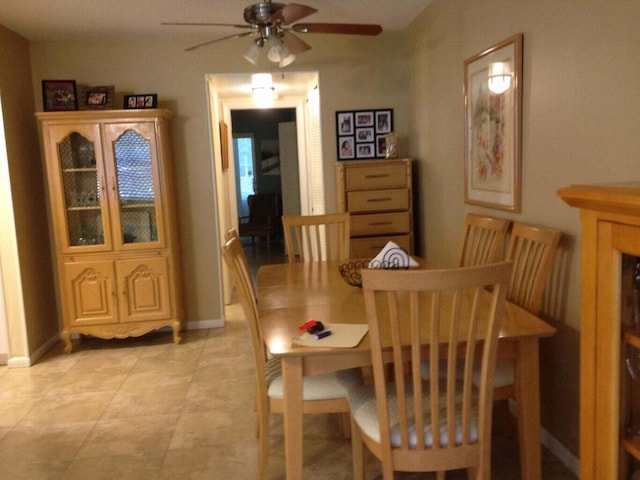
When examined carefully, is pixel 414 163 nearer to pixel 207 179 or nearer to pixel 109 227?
pixel 207 179

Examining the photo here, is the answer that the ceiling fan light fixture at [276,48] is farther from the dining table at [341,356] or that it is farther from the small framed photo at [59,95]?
the small framed photo at [59,95]

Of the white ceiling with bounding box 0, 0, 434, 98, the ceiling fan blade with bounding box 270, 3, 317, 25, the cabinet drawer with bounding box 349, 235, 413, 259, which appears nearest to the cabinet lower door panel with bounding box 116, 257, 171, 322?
the cabinet drawer with bounding box 349, 235, 413, 259

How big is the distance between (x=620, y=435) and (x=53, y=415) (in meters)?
2.72

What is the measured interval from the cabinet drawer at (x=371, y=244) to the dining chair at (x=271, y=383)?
171 cm

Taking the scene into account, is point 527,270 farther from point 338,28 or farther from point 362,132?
point 362,132

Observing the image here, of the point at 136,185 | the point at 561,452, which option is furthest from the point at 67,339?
the point at 561,452

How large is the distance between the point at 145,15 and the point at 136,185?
3.77 ft

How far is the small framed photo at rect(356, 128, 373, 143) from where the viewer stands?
160 inches

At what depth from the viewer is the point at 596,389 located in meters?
1.17

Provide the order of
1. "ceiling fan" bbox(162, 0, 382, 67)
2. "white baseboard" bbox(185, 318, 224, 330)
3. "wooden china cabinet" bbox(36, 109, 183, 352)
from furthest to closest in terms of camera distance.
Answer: "white baseboard" bbox(185, 318, 224, 330) < "wooden china cabinet" bbox(36, 109, 183, 352) < "ceiling fan" bbox(162, 0, 382, 67)

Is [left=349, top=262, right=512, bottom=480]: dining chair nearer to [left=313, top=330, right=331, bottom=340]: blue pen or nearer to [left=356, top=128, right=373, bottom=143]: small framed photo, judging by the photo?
[left=313, top=330, right=331, bottom=340]: blue pen

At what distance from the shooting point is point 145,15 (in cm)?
333

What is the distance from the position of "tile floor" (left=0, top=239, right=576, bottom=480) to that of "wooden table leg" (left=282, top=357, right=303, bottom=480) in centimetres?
41

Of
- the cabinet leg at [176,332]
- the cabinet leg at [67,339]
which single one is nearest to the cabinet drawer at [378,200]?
the cabinet leg at [176,332]
